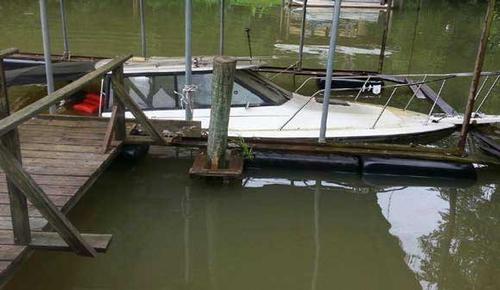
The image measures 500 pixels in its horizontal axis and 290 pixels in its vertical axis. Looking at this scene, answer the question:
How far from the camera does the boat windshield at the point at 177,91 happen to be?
7207mm

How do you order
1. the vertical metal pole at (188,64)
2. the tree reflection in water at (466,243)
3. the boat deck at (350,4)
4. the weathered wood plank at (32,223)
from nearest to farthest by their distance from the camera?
the weathered wood plank at (32,223) < the tree reflection in water at (466,243) < the vertical metal pole at (188,64) < the boat deck at (350,4)

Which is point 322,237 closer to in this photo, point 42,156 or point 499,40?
point 42,156

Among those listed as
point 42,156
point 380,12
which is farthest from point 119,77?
point 380,12

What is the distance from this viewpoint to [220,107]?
5969 millimetres

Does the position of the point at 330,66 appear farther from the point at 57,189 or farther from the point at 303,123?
the point at 57,189

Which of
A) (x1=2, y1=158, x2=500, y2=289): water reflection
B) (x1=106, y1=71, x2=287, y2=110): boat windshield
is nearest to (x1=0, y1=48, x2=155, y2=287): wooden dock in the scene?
(x1=2, y1=158, x2=500, y2=289): water reflection

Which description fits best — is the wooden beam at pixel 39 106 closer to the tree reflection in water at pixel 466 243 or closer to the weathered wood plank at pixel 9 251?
the weathered wood plank at pixel 9 251

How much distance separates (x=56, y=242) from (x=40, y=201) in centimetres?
46

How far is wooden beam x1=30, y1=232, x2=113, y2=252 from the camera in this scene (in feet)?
12.4

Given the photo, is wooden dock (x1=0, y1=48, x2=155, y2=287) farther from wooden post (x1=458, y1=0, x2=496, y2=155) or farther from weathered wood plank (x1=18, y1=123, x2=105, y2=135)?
wooden post (x1=458, y1=0, x2=496, y2=155)

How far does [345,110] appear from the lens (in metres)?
7.78

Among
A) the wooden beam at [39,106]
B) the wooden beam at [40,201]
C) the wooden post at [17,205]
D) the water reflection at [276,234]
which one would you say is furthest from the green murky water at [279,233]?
the wooden beam at [39,106]

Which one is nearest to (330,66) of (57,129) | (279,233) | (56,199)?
(279,233)

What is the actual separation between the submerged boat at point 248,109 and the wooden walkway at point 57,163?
3.37ft
